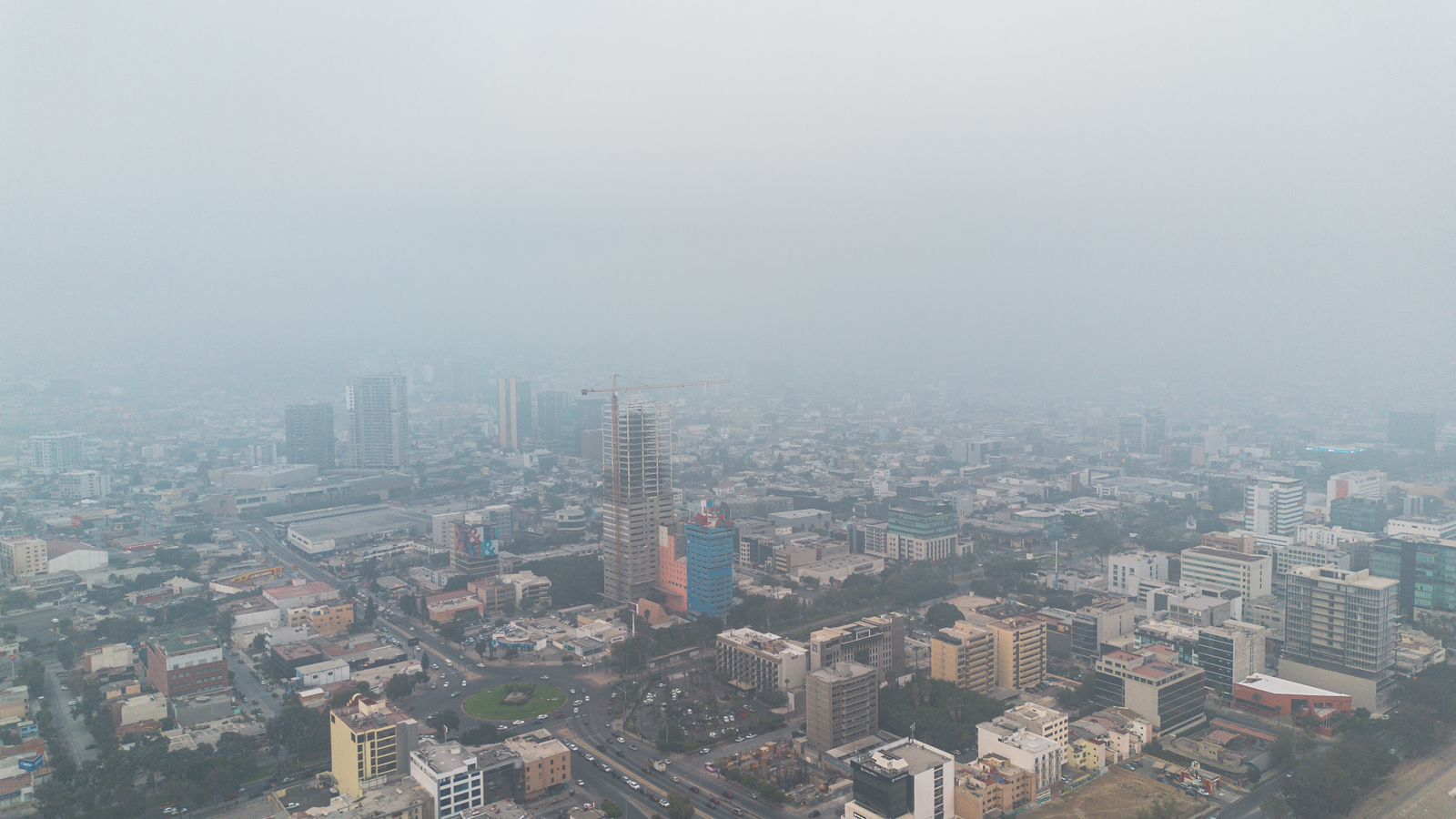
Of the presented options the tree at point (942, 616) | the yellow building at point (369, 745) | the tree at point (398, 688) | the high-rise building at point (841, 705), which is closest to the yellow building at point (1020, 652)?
the tree at point (942, 616)

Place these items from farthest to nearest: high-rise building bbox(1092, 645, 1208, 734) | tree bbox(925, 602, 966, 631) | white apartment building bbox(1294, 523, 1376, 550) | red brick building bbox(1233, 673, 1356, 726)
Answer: white apartment building bbox(1294, 523, 1376, 550)
tree bbox(925, 602, 966, 631)
red brick building bbox(1233, 673, 1356, 726)
high-rise building bbox(1092, 645, 1208, 734)

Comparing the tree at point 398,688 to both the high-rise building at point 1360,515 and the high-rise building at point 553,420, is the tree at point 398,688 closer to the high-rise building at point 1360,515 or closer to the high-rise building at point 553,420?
the high-rise building at point 1360,515

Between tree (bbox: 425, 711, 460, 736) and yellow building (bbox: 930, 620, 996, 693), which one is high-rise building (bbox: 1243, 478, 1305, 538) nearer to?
yellow building (bbox: 930, 620, 996, 693)

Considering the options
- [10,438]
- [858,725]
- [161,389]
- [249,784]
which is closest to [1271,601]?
[858,725]

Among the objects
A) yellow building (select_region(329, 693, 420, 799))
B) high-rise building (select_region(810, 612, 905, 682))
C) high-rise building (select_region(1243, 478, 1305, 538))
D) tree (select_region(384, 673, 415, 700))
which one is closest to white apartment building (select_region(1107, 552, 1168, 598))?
high-rise building (select_region(1243, 478, 1305, 538))

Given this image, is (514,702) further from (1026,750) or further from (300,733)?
(1026,750)

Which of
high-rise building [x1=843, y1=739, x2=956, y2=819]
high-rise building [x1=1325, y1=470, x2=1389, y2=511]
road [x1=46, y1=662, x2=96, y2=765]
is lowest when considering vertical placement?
road [x1=46, y1=662, x2=96, y2=765]
